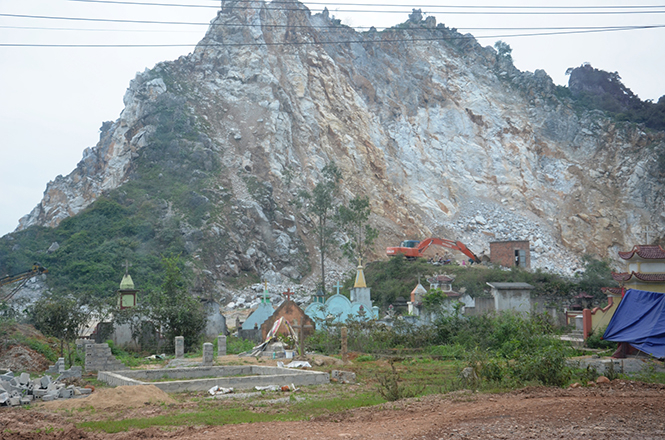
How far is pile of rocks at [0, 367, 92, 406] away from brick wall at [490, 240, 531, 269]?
39.4 meters

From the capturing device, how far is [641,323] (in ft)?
56.2

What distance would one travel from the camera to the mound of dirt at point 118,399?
11.8m

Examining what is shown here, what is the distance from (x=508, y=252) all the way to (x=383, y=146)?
2285 cm

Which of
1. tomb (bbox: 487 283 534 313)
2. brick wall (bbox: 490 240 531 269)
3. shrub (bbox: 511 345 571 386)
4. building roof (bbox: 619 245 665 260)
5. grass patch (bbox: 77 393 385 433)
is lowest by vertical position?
grass patch (bbox: 77 393 385 433)

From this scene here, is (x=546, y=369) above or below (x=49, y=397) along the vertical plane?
above

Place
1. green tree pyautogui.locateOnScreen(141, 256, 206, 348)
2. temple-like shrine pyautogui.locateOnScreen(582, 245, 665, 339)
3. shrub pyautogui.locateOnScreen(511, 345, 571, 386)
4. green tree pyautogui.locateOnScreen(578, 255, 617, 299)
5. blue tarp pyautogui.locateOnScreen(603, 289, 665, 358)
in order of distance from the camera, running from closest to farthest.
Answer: shrub pyautogui.locateOnScreen(511, 345, 571, 386) < blue tarp pyautogui.locateOnScreen(603, 289, 665, 358) < temple-like shrine pyautogui.locateOnScreen(582, 245, 665, 339) < green tree pyautogui.locateOnScreen(141, 256, 206, 348) < green tree pyautogui.locateOnScreen(578, 255, 617, 299)

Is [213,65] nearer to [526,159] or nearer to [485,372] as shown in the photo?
[526,159]

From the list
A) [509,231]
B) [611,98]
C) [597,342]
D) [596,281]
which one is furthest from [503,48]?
[597,342]

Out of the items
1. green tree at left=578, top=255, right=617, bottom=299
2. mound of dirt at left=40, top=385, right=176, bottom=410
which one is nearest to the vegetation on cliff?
green tree at left=578, top=255, right=617, bottom=299

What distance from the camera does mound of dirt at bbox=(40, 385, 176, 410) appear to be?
11.8m

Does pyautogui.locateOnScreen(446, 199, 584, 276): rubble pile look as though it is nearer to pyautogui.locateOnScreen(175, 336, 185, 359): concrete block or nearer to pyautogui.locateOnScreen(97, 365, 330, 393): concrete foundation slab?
pyautogui.locateOnScreen(175, 336, 185, 359): concrete block

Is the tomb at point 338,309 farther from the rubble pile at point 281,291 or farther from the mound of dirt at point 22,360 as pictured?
the mound of dirt at point 22,360

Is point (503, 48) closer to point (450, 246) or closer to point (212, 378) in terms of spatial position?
point (450, 246)

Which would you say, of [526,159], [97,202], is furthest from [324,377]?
[526,159]
